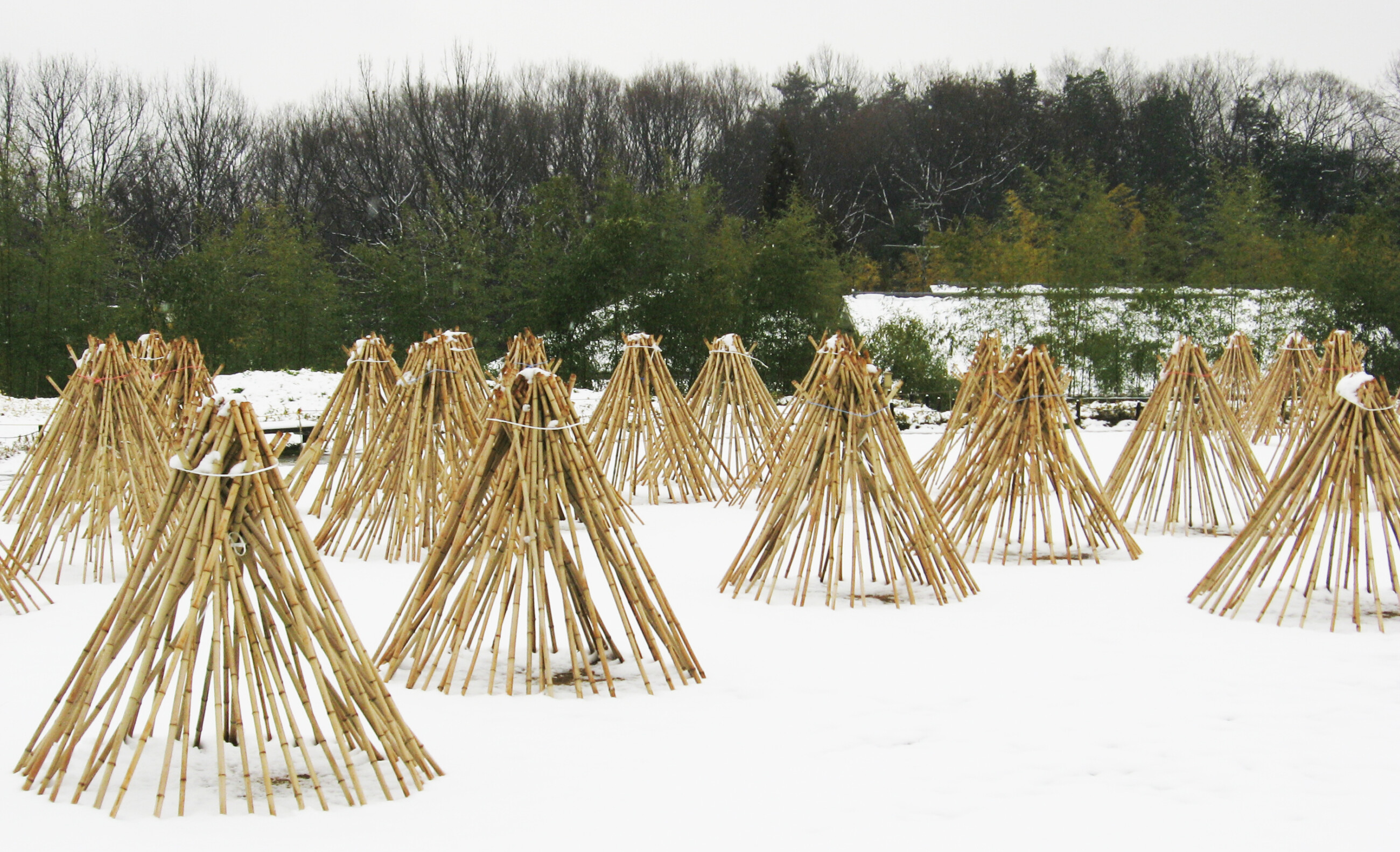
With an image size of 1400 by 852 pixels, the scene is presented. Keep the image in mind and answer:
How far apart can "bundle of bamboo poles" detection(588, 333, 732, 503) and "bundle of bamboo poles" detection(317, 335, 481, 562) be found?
1.77m

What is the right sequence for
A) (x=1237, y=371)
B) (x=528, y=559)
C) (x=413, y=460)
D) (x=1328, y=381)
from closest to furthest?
(x=528, y=559) < (x=413, y=460) < (x=1328, y=381) < (x=1237, y=371)

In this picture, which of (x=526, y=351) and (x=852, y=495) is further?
(x=526, y=351)

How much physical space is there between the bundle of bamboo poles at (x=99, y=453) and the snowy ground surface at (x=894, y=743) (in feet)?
2.23

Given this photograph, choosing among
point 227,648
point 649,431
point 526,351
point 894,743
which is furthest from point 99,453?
point 894,743

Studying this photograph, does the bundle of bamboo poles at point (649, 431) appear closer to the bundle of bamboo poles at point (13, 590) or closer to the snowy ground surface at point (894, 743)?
the snowy ground surface at point (894, 743)

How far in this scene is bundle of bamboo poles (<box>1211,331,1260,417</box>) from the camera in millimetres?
11211

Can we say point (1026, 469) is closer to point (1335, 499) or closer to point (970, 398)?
point (1335, 499)

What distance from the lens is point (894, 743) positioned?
3193 mm

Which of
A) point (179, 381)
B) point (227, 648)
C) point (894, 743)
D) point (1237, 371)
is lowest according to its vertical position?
point (894, 743)

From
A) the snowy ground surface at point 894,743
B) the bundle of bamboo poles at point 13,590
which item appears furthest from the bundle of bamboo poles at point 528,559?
the bundle of bamboo poles at point 13,590

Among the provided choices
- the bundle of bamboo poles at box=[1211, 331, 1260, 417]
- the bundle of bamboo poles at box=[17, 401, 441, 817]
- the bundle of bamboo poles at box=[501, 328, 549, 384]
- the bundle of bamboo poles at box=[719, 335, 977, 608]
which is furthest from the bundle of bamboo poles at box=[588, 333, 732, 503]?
the bundle of bamboo poles at box=[1211, 331, 1260, 417]

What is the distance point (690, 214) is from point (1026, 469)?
10.3 m

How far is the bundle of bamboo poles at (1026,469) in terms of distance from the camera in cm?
569


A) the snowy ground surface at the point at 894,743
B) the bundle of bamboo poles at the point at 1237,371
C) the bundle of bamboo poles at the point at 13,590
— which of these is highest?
the bundle of bamboo poles at the point at 1237,371
